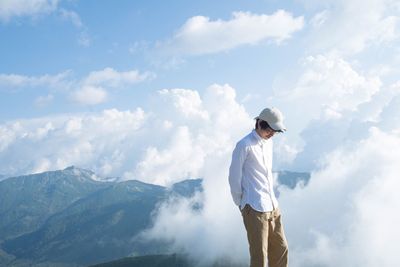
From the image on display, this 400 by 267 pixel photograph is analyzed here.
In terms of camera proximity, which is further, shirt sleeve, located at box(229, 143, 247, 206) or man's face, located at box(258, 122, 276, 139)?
man's face, located at box(258, 122, 276, 139)

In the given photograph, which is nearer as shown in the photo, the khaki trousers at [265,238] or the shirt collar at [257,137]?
the khaki trousers at [265,238]

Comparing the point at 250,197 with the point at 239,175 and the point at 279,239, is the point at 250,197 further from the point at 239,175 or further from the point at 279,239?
the point at 279,239

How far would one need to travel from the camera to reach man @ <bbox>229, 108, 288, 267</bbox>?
9734mm

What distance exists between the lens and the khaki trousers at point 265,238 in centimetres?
972

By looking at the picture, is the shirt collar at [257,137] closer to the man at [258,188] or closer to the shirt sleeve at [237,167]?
the man at [258,188]

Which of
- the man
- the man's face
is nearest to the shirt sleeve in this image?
the man

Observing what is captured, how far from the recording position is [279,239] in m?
10.2

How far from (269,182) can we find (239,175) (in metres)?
0.74

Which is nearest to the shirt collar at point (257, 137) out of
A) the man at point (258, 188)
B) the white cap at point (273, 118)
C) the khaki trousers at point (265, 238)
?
the man at point (258, 188)

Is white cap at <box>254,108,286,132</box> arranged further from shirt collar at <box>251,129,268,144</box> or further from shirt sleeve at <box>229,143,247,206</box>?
shirt sleeve at <box>229,143,247,206</box>

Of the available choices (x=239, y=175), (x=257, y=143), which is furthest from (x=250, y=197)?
(x=257, y=143)

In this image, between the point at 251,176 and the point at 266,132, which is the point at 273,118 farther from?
the point at 251,176

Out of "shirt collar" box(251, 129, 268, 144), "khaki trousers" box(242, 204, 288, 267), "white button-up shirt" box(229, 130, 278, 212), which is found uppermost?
"shirt collar" box(251, 129, 268, 144)

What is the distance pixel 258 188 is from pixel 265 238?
→ 3.40ft
